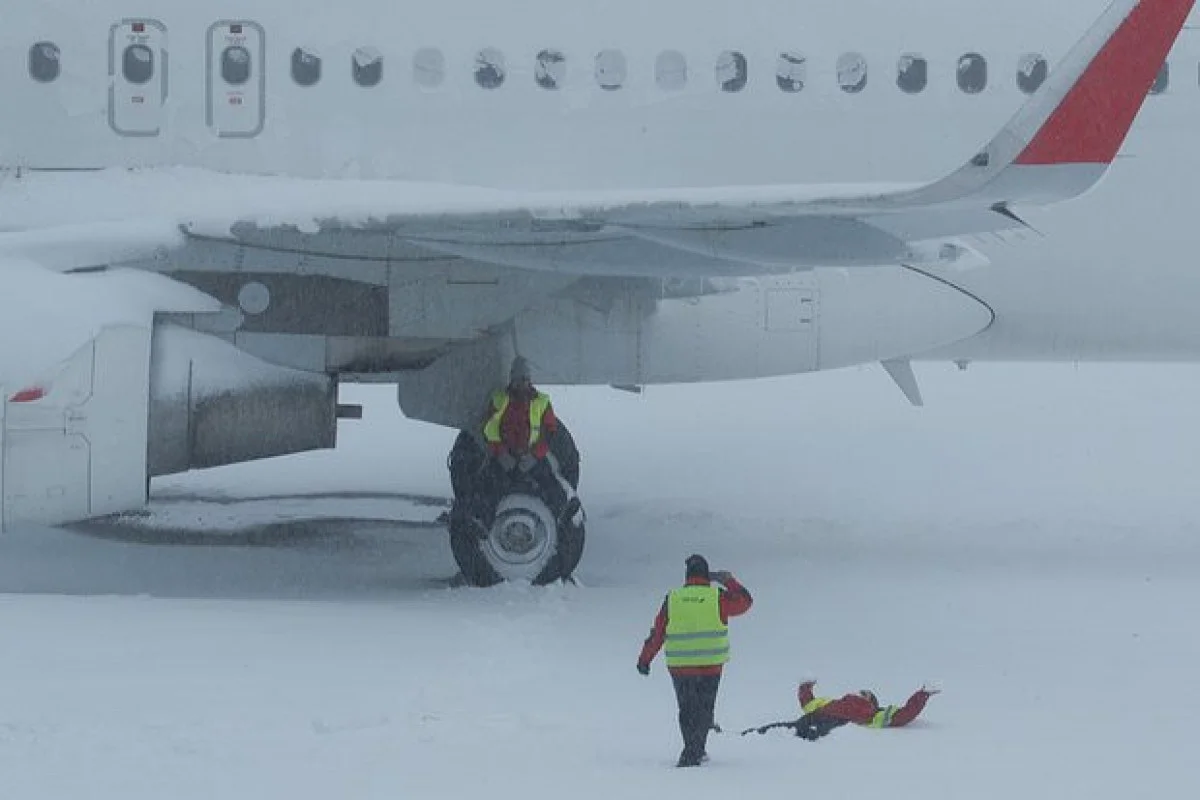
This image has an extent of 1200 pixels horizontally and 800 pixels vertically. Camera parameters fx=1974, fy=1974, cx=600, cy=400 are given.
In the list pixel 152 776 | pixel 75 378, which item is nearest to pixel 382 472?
pixel 75 378

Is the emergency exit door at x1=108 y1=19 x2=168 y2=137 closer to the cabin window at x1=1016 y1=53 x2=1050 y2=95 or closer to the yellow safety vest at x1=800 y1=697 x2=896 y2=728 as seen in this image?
the cabin window at x1=1016 y1=53 x2=1050 y2=95

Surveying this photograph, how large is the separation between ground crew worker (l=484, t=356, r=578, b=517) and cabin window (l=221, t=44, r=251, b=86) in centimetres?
244

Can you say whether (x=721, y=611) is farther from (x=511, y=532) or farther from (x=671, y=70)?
(x=671, y=70)

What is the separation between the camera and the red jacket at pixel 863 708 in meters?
8.70

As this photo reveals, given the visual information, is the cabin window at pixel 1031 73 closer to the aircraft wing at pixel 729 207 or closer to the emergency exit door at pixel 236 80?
the aircraft wing at pixel 729 207

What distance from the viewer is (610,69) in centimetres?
1229

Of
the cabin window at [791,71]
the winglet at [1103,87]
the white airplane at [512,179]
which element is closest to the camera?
the winglet at [1103,87]

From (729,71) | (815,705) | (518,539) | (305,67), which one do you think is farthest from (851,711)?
(305,67)

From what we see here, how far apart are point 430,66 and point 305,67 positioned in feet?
2.51

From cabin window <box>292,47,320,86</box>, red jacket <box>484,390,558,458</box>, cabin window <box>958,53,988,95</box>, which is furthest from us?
cabin window <box>958,53,988,95</box>

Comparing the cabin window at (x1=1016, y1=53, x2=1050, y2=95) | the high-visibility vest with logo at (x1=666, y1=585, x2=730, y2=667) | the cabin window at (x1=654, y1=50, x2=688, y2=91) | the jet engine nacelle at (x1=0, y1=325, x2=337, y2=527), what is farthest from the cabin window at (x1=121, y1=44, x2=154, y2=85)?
the high-visibility vest with logo at (x1=666, y1=585, x2=730, y2=667)

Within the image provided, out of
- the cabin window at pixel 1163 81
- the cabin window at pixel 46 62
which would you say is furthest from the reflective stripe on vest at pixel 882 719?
the cabin window at pixel 46 62

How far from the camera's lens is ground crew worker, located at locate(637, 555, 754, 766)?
25.8 feet

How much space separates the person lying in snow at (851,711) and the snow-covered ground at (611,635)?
0.30ft
